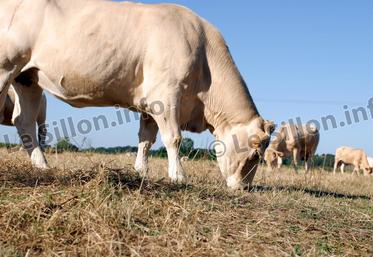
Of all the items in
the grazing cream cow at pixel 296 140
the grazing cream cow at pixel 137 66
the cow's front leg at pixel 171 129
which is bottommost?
the grazing cream cow at pixel 296 140

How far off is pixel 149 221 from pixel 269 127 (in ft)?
14.0

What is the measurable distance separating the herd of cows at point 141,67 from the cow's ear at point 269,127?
18mm

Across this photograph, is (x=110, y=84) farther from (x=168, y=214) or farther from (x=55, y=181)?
(x=168, y=214)

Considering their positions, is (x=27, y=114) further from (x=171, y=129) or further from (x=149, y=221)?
(x=149, y=221)

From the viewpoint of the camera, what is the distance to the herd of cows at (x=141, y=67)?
737 cm

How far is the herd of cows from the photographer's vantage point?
737 cm

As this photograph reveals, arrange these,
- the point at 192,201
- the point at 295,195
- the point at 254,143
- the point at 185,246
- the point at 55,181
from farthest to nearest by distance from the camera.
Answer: the point at 254,143 < the point at 295,195 < the point at 55,181 < the point at 192,201 < the point at 185,246

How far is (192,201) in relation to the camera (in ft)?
15.4

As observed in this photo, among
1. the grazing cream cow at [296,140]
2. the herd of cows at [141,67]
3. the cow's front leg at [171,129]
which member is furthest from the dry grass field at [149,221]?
the grazing cream cow at [296,140]

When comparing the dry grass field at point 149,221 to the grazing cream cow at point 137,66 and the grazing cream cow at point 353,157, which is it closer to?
the grazing cream cow at point 137,66

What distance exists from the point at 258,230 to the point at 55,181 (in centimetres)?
190

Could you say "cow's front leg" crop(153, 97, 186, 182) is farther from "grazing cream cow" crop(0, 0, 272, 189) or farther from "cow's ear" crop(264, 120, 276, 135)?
"cow's ear" crop(264, 120, 276, 135)

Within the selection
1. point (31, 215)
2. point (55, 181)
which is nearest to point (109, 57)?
point (55, 181)

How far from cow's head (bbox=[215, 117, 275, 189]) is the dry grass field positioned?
228 centimetres
